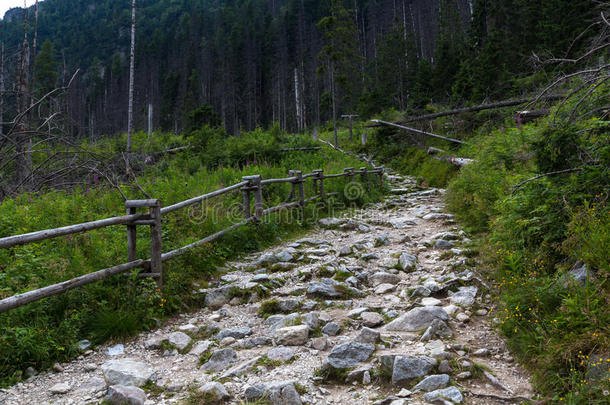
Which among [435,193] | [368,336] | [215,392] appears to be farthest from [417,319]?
[435,193]

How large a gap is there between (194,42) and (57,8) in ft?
206

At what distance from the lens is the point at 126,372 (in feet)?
9.96

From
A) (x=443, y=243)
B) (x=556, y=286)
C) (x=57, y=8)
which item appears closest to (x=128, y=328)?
(x=556, y=286)

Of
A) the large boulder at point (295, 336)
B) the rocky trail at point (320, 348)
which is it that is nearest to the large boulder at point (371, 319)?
the rocky trail at point (320, 348)

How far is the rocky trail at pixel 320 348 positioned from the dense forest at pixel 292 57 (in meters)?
17.0

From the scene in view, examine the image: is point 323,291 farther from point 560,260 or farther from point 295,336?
point 560,260

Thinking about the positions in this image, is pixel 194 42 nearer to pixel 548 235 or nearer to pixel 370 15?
pixel 370 15

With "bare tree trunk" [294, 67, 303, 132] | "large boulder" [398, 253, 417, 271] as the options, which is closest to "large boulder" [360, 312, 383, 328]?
"large boulder" [398, 253, 417, 271]

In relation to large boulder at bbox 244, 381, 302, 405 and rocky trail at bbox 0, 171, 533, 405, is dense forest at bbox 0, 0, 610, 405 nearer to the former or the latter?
rocky trail at bbox 0, 171, 533, 405

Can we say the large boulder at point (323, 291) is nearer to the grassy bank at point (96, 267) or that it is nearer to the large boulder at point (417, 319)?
the large boulder at point (417, 319)

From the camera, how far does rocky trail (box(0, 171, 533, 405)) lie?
2646 mm

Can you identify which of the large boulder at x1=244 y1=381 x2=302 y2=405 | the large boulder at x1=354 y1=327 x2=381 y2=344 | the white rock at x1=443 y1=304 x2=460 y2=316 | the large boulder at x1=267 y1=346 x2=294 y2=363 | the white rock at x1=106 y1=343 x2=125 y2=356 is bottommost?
the white rock at x1=106 y1=343 x2=125 y2=356

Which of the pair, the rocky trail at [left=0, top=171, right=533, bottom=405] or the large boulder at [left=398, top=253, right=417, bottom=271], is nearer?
the rocky trail at [left=0, top=171, right=533, bottom=405]

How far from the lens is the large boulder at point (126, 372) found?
2938 millimetres
